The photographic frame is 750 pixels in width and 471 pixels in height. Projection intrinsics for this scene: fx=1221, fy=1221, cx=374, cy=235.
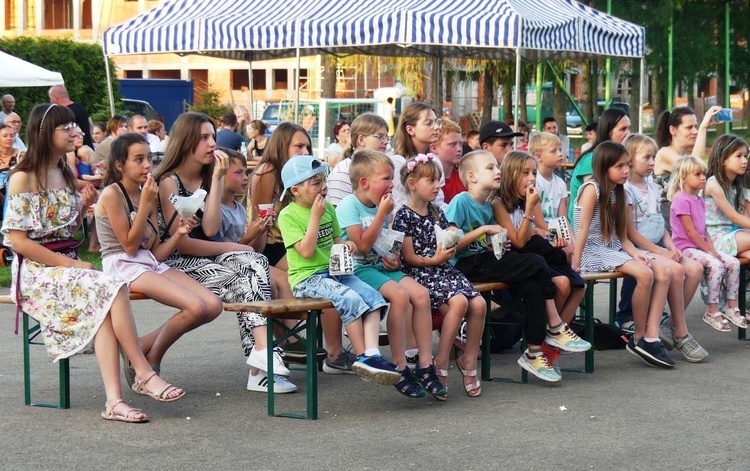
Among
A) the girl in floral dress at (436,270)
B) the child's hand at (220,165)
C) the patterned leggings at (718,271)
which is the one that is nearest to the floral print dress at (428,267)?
the girl in floral dress at (436,270)

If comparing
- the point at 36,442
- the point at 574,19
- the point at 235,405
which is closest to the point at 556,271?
the point at 235,405

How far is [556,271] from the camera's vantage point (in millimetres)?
7398

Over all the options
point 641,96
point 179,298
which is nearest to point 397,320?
point 179,298

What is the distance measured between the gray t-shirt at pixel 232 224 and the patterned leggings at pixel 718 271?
327 centimetres

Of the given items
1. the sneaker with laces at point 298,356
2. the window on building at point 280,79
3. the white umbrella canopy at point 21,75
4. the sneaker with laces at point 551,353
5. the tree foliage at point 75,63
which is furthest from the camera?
the window on building at point 280,79

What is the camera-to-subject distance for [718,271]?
8.55 metres

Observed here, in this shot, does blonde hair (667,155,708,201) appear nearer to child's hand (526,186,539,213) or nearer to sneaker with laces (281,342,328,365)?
child's hand (526,186,539,213)

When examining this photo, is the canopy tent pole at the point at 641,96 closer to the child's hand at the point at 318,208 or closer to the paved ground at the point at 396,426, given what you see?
the paved ground at the point at 396,426

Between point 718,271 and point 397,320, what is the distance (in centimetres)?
305

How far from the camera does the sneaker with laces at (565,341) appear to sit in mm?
7160

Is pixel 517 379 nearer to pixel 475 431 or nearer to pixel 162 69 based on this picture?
pixel 475 431

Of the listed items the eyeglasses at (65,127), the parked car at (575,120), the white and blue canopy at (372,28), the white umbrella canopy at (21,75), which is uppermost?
the white and blue canopy at (372,28)

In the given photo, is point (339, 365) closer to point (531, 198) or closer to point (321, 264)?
point (321, 264)

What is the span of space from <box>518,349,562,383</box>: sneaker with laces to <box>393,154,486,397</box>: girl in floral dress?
384mm
